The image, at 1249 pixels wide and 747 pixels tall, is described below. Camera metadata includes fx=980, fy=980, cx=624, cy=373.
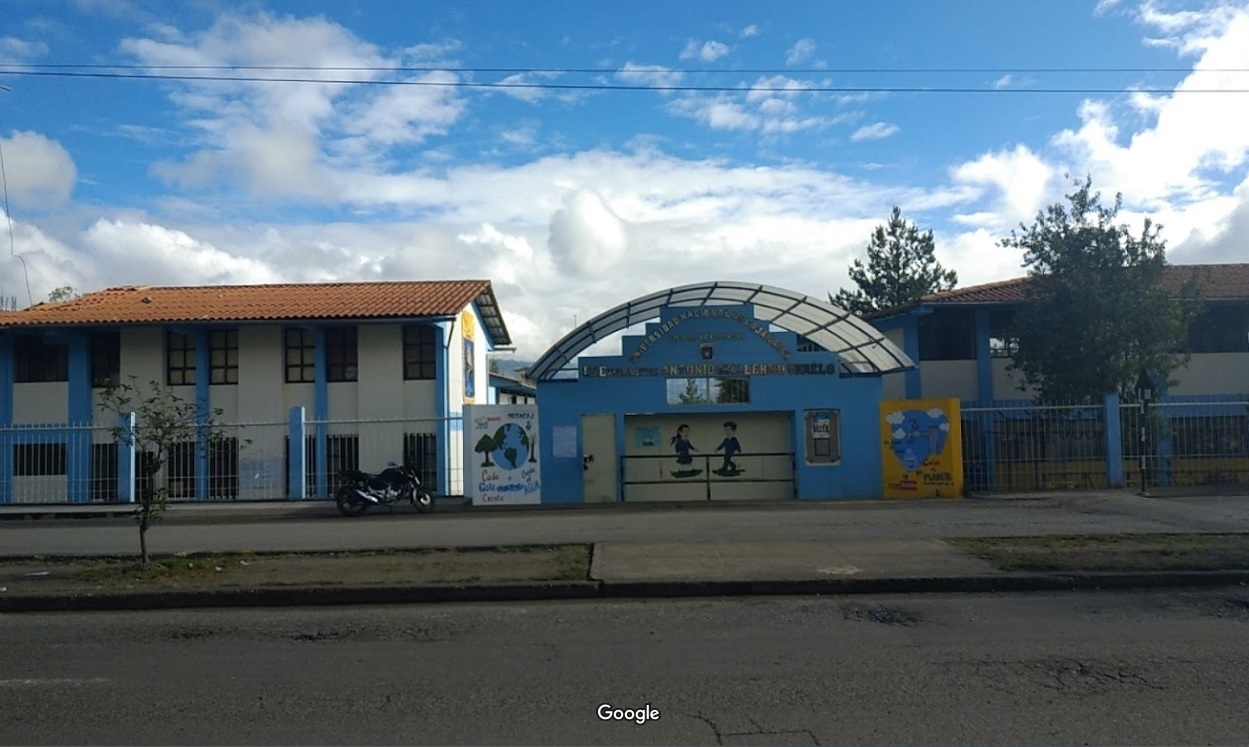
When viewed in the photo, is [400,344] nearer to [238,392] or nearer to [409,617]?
[238,392]

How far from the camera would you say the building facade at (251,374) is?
939 inches

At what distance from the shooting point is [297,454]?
2227 centimetres

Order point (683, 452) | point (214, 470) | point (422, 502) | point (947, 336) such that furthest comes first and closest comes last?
1. point (947, 336)
2. point (214, 470)
3. point (683, 452)
4. point (422, 502)

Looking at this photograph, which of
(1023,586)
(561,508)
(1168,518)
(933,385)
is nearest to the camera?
(1023,586)

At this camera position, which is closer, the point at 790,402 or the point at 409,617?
the point at 409,617

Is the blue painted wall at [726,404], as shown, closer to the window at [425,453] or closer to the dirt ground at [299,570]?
the window at [425,453]

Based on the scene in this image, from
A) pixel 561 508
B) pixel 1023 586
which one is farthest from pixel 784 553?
pixel 561 508

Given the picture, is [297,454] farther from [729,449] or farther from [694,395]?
[729,449]

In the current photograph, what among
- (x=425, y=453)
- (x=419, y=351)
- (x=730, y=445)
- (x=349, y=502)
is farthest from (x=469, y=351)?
(x=730, y=445)

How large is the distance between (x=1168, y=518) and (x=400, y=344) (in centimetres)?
1820

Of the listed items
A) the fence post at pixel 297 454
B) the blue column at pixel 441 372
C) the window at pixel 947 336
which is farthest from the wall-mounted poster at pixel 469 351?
the window at pixel 947 336

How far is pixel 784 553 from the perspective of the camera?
36.9ft

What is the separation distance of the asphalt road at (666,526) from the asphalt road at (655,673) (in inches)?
159

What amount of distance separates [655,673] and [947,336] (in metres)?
23.5
